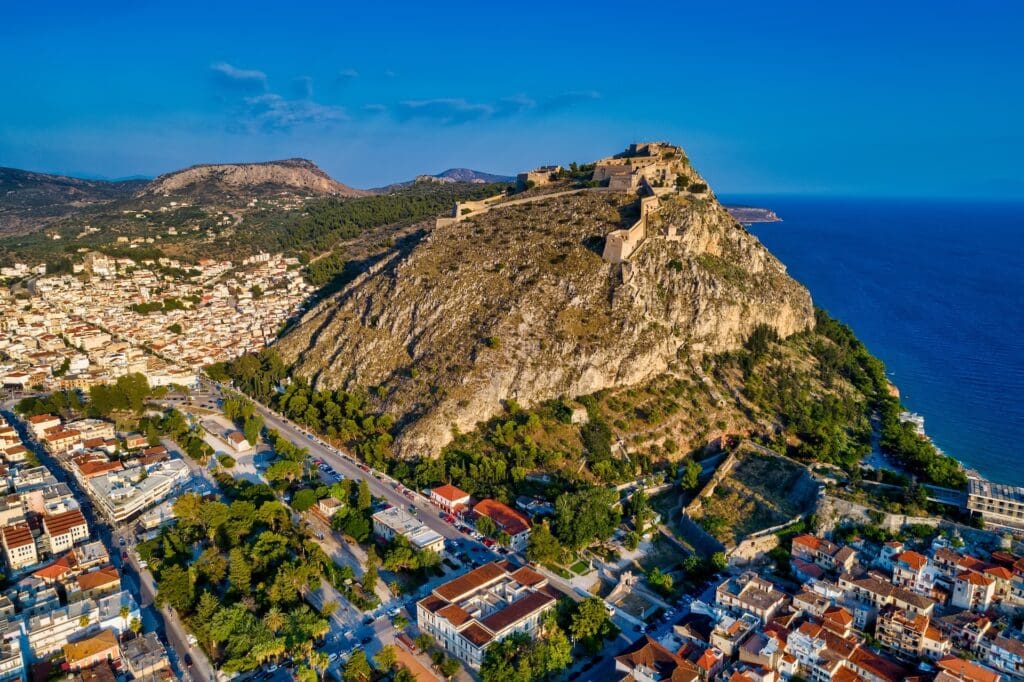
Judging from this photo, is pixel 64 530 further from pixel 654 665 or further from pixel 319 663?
pixel 654 665

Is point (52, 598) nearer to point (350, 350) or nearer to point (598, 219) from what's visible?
point (350, 350)

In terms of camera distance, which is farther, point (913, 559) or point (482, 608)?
point (913, 559)

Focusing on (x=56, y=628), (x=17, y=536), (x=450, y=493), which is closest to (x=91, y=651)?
(x=56, y=628)

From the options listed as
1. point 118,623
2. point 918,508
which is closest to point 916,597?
point 918,508

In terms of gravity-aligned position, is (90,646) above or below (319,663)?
above

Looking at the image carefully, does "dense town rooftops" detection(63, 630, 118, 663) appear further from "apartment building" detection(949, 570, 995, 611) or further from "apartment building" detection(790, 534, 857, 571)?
"apartment building" detection(949, 570, 995, 611)
